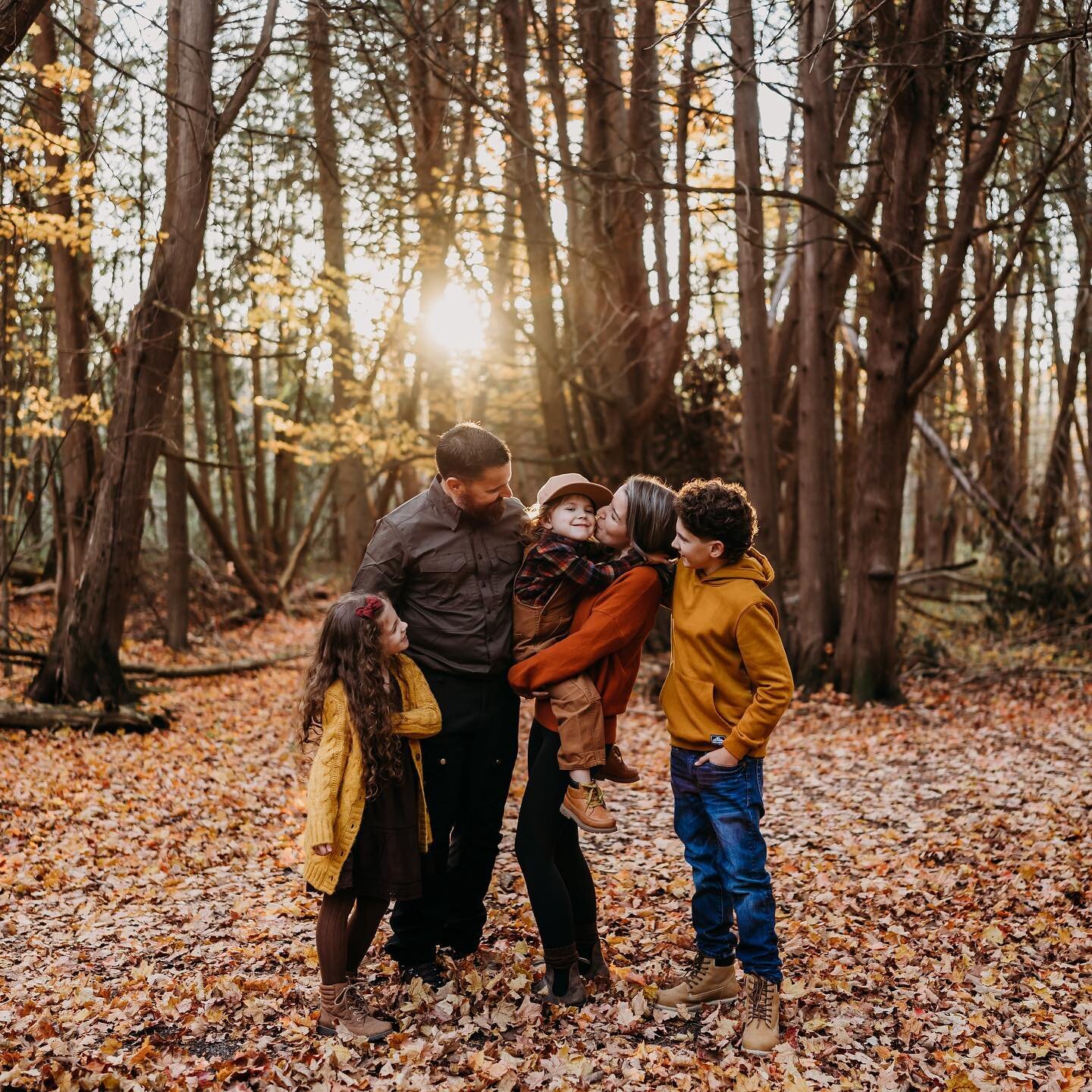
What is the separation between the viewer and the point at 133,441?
8672 millimetres

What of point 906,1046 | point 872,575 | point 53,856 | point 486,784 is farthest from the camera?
point 872,575

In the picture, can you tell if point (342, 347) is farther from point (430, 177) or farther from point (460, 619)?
point (460, 619)

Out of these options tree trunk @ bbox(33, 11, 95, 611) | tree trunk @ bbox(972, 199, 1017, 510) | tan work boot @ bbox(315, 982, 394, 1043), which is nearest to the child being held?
tan work boot @ bbox(315, 982, 394, 1043)

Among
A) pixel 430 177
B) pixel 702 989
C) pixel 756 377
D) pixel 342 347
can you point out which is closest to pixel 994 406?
pixel 756 377

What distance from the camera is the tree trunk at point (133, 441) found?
8422mm

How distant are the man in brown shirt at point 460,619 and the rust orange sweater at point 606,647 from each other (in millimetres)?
181

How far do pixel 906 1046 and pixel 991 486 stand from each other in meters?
11.5

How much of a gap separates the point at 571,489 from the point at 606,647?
1.85 ft

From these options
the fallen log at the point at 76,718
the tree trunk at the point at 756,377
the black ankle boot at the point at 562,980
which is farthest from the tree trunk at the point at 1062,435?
the black ankle boot at the point at 562,980

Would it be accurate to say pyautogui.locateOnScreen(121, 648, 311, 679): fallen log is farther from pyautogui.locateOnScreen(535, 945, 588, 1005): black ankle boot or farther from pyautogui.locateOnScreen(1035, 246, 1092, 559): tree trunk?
pyautogui.locateOnScreen(1035, 246, 1092, 559): tree trunk

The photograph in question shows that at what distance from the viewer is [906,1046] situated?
3.48 m

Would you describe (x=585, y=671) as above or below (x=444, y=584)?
below

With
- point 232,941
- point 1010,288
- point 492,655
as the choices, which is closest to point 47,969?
point 232,941

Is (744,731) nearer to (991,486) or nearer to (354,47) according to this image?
(354,47)
